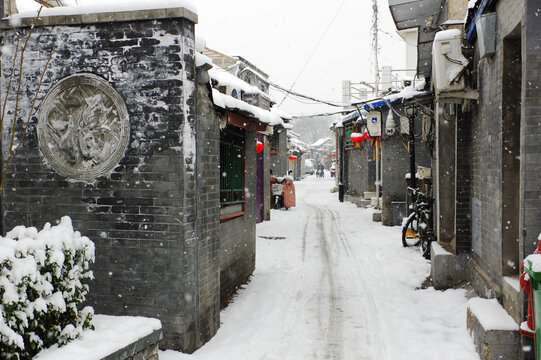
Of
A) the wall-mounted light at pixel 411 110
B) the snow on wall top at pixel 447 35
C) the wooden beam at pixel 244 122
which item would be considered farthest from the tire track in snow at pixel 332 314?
the snow on wall top at pixel 447 35

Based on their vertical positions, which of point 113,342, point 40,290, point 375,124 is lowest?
point 113,342

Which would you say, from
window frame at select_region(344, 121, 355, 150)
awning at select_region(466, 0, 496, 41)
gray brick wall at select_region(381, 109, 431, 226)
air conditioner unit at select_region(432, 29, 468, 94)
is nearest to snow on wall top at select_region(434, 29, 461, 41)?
air conditioner unit at select_region(432, 29, 468, 94)

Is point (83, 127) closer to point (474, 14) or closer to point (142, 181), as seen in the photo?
point (142, 181)

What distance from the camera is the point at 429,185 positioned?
36.0 feet

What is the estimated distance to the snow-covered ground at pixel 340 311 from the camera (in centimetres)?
526

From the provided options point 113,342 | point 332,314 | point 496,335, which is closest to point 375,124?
point 332,314

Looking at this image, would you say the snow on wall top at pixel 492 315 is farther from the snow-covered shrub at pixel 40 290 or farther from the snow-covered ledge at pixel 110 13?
the snow-covered ledge at pixel 110 13

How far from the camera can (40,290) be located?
3193 mm

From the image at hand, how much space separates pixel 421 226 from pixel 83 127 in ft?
26.9

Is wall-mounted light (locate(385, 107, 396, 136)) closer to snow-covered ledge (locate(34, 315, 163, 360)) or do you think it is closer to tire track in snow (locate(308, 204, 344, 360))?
tire track in snow (locate(308, 204, 344, 360))

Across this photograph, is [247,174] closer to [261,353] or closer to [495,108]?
[261,353]

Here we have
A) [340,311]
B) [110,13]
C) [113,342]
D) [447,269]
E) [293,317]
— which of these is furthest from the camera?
[447,269]

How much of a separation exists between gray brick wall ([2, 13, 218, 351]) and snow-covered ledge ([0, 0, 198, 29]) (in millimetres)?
79

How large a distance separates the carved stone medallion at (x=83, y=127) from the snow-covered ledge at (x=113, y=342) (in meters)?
2.02
